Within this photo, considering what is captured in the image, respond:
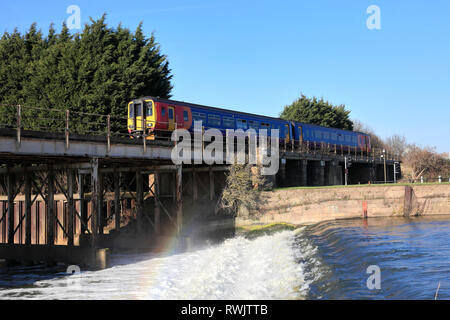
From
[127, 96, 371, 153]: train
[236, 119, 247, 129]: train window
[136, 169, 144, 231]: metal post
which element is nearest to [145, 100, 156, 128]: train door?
[127, 96, 371, 153]: train

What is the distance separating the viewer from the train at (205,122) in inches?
1174

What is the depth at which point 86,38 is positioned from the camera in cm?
3953

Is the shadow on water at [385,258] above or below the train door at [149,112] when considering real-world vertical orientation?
below

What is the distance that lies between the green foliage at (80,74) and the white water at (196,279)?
18.7 m

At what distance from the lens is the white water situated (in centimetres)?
1377

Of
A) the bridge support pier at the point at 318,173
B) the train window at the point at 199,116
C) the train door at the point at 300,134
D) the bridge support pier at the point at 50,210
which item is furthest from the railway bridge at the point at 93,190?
the train window at the point at 199,116

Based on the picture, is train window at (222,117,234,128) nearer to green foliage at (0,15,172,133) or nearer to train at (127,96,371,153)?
train at (127,96,371,153)

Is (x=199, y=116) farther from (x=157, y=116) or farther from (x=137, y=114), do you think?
(x=137, y=114)

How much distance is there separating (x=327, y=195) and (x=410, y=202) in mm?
6191

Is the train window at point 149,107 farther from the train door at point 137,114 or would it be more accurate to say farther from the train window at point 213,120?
the train window at point 213,120

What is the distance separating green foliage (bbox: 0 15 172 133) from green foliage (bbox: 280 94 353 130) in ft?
120

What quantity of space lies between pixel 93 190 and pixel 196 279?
23.9 feet

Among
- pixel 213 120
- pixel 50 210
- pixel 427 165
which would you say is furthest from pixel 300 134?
pixel 50 210
